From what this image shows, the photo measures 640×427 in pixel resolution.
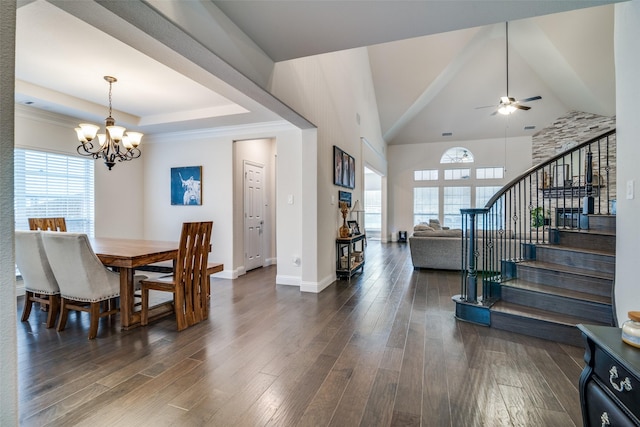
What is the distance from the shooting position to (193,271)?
3.26m

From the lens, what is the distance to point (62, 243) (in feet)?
9.02

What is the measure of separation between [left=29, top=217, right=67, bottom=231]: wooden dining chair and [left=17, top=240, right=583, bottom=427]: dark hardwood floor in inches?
44.8

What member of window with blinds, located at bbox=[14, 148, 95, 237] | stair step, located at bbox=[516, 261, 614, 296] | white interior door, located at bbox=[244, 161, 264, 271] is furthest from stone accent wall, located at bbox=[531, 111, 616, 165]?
window with blinds, located at bbox=[14, 148, 95, 237]

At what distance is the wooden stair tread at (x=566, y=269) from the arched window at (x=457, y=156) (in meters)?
7.75

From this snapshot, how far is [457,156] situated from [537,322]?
8.82 m

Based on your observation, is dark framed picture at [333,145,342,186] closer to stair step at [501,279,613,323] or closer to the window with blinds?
stair step at [501,279,613,323]

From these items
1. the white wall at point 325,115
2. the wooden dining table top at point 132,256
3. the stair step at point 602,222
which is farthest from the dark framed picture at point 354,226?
the stair step at point 602,222

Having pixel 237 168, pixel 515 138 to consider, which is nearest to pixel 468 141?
pixel 515 138

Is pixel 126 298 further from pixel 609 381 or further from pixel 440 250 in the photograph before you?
pixel 440 250

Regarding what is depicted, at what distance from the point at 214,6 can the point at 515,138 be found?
1064 cm

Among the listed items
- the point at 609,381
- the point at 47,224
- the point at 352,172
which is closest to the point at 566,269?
the point at 609,381

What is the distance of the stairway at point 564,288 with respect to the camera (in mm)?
2701

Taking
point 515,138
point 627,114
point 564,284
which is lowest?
point 564,284

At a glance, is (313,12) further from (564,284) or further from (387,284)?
(387,284)
